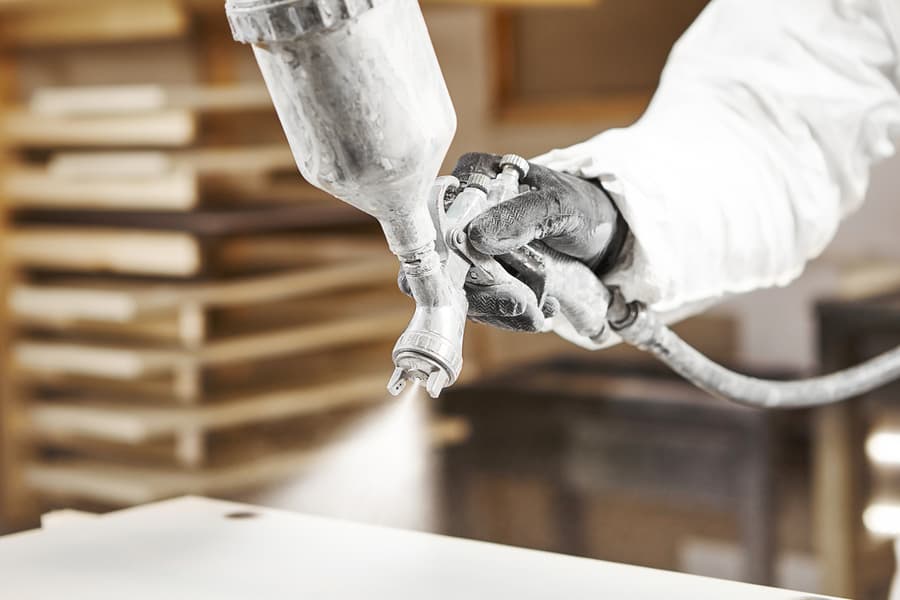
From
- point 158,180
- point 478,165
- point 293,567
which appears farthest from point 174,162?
point 478,165

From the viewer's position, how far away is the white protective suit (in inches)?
26.9

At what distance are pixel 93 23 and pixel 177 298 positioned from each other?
0.37m

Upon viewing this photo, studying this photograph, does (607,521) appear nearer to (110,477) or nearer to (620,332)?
(110,477)

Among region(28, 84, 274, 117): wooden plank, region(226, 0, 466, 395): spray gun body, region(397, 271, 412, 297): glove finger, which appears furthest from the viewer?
region(28, 84, 274, 117): wooden plank

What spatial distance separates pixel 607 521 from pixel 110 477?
4.24 feet

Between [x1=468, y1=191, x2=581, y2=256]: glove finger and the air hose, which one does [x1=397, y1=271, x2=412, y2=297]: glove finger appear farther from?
the air hose

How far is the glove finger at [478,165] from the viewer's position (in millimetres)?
550

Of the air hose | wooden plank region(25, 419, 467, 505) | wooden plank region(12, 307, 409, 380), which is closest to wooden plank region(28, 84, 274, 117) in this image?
wooden plank region(12, 307, 409, 380)

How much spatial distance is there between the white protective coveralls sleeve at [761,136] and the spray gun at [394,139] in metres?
0.15

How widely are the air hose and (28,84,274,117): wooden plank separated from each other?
2.65ft

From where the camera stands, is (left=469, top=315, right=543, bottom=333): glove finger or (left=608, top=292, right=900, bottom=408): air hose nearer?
(left=469, top=315, right=543, bottom=333): glove finger

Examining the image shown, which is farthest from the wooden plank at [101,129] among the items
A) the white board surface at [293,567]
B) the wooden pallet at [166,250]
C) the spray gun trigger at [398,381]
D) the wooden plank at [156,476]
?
the spray gun trigger at [398,381]

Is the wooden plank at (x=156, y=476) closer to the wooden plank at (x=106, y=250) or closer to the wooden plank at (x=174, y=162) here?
the wooden plank at (x=106, y=250)

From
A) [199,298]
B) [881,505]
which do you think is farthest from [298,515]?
[881,505]
